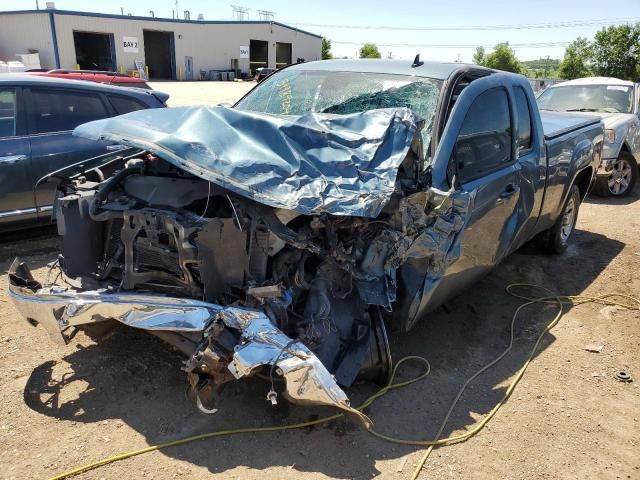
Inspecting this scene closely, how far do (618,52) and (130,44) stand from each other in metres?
31.5

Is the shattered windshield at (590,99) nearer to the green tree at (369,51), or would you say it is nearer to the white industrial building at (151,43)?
the white industrial building at (151,43)

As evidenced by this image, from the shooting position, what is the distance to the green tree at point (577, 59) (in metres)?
33.3

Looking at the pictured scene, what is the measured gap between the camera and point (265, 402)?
322 centimetres

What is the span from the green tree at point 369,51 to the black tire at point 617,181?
46250mm

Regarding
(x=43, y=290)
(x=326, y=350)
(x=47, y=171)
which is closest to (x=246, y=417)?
(x=326, y=350)

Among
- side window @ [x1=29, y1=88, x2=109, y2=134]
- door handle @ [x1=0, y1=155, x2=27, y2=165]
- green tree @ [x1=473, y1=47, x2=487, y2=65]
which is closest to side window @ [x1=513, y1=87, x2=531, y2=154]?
side window @ [x1=29, y1=88, x2=109, y2=134]

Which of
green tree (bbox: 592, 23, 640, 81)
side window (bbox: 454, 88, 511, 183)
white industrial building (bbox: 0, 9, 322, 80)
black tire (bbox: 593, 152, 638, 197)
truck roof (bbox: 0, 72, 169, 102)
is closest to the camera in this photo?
side window (bbox: 454, 88, 511, 183)

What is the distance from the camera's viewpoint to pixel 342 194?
9.32ft

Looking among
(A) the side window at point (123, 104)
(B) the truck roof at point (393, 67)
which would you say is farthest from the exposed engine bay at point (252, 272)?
(A) the side window at point (123, 104)

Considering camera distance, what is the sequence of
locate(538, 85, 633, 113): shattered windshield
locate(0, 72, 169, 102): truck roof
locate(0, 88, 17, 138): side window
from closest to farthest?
locate(0, 88, 17, 138): side window
locate(0, 72, 169, 102): truck roof
locate(538, 85, 633, 113): shattered windshield

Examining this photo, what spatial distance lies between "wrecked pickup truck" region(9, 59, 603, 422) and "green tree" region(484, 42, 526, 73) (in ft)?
177

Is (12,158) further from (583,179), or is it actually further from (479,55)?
(479,55)

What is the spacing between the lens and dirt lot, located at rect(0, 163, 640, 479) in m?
2.76

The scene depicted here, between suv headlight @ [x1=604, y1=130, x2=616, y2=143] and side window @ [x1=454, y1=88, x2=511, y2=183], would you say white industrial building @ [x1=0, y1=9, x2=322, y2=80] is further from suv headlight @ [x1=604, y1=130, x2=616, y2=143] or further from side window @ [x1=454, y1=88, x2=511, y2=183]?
side window @ [x1=454, y1=88, x2=511, y2=183]
